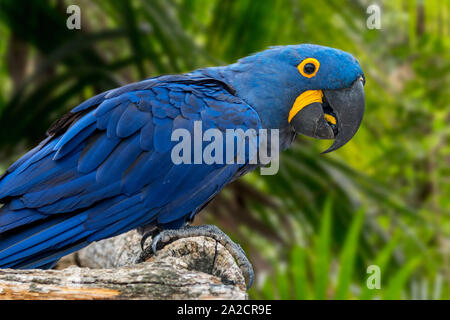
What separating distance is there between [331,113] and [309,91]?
0.29ft

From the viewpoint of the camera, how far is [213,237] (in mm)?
1216

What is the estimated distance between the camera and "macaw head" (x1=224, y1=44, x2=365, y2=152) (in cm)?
132

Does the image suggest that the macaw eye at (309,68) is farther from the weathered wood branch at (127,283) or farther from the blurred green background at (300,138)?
the blurred green background at (300,138)

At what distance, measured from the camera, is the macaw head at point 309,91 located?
132 cm

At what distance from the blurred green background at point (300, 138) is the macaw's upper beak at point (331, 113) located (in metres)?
0.86

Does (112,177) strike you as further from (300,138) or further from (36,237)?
(300,138)

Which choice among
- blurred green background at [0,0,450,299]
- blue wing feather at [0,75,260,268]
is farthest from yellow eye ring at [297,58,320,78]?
blurred green background at [0,0,450,299]

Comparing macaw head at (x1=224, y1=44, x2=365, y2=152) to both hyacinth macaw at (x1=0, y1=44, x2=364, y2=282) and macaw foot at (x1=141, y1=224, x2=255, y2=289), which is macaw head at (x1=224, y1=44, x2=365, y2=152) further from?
macaw foot at (x1=141, y1=224, x2=255, y2=289)

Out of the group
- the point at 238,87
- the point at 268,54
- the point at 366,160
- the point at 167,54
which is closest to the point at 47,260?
the point at 238,87

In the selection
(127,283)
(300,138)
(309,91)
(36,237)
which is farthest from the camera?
(300,138)

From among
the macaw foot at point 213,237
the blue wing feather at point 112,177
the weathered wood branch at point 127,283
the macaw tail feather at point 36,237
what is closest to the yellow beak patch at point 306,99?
the blue wing feather at point 112,177

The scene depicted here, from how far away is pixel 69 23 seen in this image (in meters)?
2.38

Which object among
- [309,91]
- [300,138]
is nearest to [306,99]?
[309,91]

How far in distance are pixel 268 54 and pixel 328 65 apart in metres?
0.19
